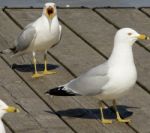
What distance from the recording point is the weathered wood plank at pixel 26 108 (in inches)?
312

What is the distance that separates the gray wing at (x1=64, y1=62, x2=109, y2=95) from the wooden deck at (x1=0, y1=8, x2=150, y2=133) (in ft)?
0.85

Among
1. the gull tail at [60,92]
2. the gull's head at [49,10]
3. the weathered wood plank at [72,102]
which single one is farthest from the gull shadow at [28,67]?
the gull tail at [60,92]

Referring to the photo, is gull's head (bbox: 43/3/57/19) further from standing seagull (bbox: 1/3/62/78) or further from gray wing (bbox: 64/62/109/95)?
gray wing (bbox: 64/62/109/95)

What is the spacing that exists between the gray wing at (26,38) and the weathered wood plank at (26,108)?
249 millimetres

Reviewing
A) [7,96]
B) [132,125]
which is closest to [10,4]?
[7,96]

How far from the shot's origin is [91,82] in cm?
804

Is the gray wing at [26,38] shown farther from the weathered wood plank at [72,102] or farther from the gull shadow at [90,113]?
the gull shadow at [90,113]

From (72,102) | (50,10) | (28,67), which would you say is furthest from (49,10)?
(72,102)

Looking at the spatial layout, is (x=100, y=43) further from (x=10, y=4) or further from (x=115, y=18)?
(x=10, y=4)

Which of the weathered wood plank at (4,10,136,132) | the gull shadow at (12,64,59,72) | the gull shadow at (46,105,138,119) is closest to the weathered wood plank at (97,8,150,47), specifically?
the weathered wood plank at (4,10,136,132)

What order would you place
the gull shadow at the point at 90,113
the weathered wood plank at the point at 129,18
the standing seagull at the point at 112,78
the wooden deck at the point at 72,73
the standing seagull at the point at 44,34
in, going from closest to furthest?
Answer: the standing seagull at the point at 112,78
the wooden deck at the point at 72,73
the gull shadow at the point at 90,113
the standing seagull at the point at 44,34
the weathered wood plank at the point at 129,18

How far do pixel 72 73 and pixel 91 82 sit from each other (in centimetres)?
113

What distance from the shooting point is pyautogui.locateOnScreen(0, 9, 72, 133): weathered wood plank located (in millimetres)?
7921

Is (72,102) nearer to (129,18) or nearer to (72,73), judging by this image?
(72,73)
